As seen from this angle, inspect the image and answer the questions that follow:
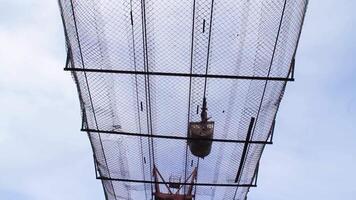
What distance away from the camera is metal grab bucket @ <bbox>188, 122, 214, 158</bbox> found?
6391mm

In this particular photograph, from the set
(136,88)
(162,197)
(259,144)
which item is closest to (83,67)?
(136,88)

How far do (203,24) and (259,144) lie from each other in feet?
7.80

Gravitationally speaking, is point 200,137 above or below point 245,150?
below

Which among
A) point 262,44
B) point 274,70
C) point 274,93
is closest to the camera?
point 262,44

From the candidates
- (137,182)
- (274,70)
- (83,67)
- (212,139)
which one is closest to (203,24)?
(274,70)

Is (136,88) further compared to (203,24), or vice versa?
(136,88)

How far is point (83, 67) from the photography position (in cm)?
576

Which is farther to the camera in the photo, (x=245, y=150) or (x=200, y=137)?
(x=245, y=150)

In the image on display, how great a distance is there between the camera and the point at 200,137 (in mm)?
6566

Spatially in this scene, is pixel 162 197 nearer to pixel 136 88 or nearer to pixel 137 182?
pixel 137 182

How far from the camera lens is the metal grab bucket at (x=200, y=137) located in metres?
6.39

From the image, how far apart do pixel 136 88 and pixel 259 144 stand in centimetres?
190

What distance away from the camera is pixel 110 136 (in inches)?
273

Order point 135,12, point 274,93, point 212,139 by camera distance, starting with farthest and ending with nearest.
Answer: point 212,139
point 274,93
point 135,12
